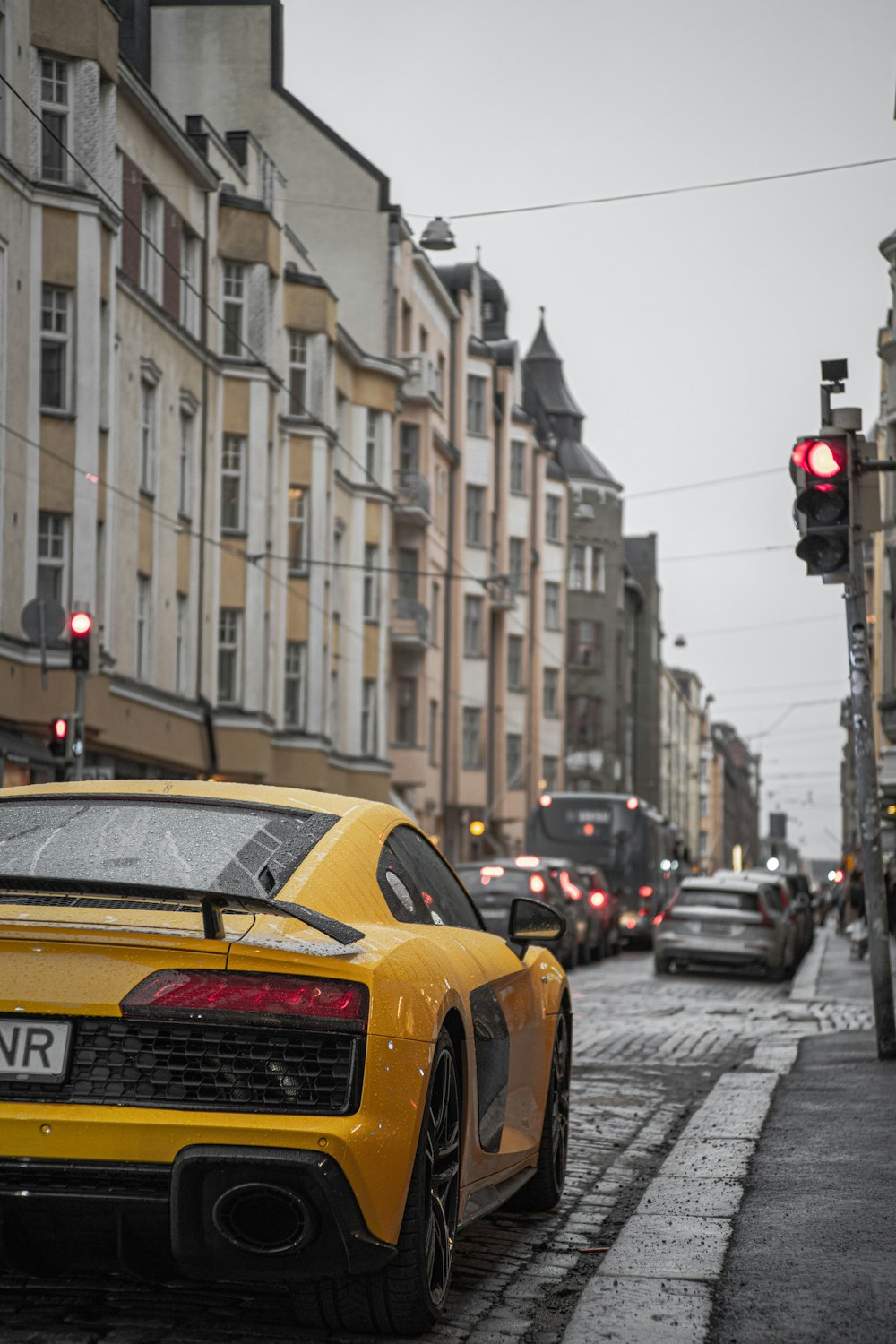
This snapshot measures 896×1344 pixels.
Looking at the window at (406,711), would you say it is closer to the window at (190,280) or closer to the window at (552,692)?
the window at (190,280)

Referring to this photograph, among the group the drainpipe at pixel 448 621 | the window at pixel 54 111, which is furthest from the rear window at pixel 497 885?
the drainpipe at pixel 448 621

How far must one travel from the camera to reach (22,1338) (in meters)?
5.07

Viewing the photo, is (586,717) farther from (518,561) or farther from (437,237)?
(437,237)

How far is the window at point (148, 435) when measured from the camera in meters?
34.4

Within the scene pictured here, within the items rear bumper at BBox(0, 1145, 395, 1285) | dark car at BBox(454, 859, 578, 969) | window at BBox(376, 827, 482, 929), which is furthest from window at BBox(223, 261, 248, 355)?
rear bumper at BBox(0, 1145, 395, 1285)

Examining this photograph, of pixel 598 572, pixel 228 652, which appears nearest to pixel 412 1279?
pixel 228 652

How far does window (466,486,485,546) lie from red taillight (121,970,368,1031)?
2367 inches

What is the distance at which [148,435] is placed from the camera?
114 ft

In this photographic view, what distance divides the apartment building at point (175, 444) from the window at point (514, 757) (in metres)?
21.0

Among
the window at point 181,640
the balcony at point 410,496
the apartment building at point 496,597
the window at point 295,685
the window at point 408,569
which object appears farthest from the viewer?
the apartment building at point 496,597

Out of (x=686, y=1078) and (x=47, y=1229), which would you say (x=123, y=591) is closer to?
(x=686, y=1078)

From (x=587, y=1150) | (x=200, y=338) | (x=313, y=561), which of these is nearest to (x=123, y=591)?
(x=200, y=338)

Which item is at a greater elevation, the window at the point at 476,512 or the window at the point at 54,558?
the window at the point at 476,512

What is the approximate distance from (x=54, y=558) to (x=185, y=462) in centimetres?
791
